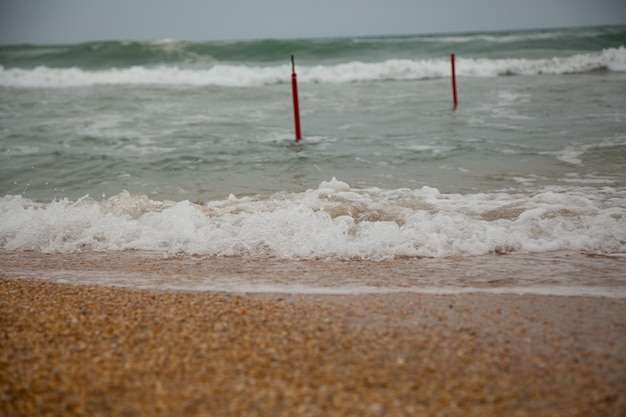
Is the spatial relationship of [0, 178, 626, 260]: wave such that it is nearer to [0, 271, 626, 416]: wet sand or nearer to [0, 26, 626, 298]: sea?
[0, 26, 626, 298]: sea

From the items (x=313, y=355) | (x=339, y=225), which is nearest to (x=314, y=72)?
(x=339, y=225)

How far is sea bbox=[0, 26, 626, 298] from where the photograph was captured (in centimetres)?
396

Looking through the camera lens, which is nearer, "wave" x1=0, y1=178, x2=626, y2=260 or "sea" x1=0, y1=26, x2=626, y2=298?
"sea" x1=0, y1=26, x2=626, y2=298

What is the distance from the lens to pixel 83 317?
9.60 ft

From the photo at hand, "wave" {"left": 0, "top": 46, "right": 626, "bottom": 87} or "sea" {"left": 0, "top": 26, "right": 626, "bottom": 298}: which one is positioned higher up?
"wave" {"left": 0, "top": 46, "right": 626, "bottom": 87}

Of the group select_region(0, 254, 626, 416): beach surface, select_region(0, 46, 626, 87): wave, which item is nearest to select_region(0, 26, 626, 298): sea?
select_region(0, 254, 626, 416): beach surface

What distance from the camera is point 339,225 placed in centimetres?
474

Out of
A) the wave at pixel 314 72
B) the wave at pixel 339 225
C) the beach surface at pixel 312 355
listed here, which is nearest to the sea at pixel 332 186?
the wave at pixel 339 225

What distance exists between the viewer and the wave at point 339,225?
4.32 metres

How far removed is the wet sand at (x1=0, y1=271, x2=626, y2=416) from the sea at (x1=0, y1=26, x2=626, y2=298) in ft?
1.54

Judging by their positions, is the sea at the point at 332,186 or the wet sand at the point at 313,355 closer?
the wet sand at the point at 313,355

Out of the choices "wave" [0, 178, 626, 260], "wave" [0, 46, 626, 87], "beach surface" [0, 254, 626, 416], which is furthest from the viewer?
"wave" [0, 46, 626, 87]

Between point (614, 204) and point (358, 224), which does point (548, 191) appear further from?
point (358, 224)

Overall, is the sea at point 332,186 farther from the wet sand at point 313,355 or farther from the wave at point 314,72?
the wave at point 314,72
